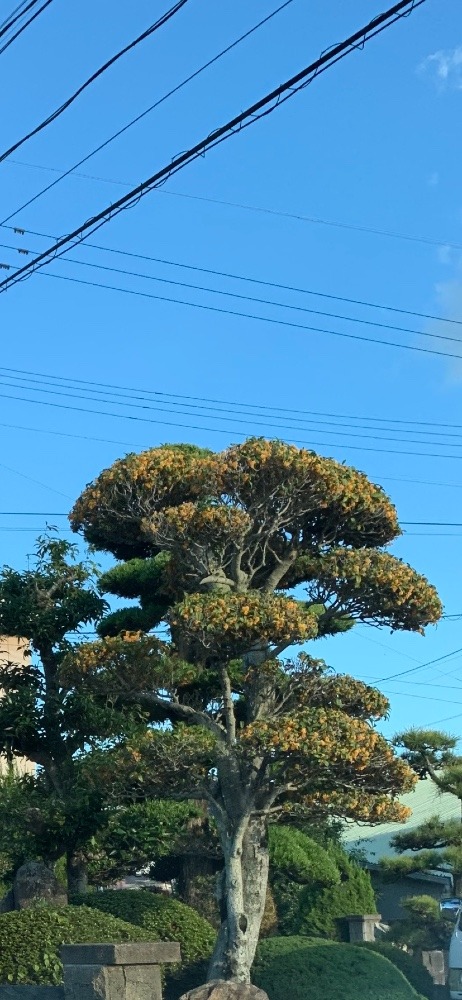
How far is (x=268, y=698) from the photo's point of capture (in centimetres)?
1622

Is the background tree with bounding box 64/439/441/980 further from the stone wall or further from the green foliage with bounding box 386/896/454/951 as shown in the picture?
the green foliage with bounding box 386/896/454/951

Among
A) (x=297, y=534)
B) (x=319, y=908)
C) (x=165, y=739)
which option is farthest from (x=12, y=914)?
(x=319, y=908)

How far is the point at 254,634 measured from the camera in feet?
48.9

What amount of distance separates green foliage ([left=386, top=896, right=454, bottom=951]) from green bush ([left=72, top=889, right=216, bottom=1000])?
8.66 m

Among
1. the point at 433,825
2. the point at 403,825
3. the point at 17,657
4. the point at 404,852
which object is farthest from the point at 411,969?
the point at 17,657

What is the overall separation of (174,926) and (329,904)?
5167 mm

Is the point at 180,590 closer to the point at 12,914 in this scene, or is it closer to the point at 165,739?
the point at 165,739

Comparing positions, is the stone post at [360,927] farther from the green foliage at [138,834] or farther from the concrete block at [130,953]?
the concrete block at [130,953]

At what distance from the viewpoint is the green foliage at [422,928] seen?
24344 millimetres

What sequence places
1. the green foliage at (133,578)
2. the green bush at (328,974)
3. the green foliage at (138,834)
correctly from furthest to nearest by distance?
the green foliage at (133,578) → the green foliage at (138,834) → the green bush at (328,974)

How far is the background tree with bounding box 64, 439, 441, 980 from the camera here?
582 inches

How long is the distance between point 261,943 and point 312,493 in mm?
6493

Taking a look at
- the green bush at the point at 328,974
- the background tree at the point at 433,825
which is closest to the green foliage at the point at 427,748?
the background tree at the point at 433,825

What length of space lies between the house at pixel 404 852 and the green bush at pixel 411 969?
21.3ft
